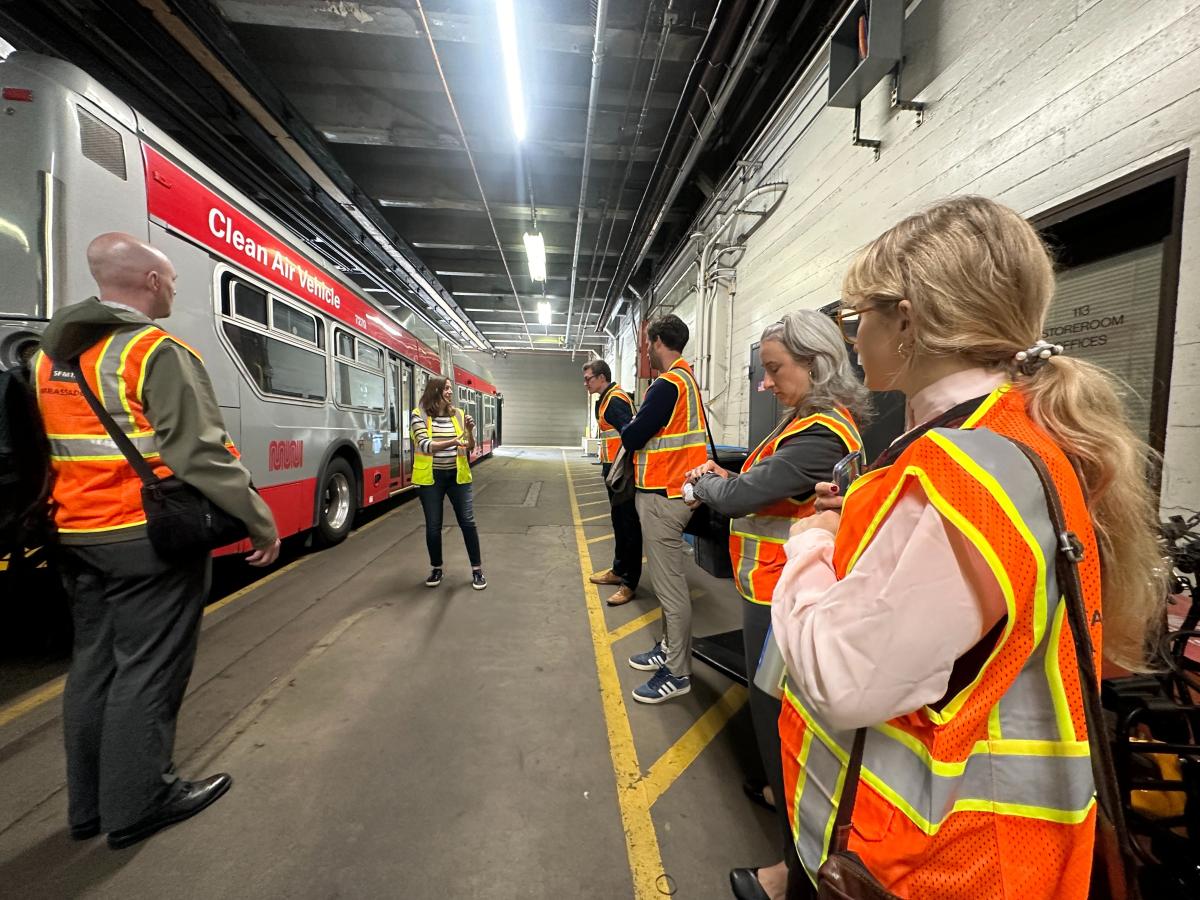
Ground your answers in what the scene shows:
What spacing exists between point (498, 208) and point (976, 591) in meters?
10.1

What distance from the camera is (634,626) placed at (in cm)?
348

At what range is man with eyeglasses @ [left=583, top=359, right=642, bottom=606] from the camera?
12.3ft

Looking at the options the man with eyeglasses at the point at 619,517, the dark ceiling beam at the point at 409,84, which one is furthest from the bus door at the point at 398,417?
the man with eyeglasses at the point at 619,517

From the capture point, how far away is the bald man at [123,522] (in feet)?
4.93

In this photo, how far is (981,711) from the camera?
60 cm

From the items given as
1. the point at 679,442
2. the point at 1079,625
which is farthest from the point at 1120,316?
the point at 1079,625

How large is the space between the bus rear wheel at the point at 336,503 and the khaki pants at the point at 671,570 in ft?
13.2

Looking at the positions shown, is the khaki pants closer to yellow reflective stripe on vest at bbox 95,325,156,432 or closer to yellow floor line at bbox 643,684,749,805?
yellow floor line at bbox 643,684,749,805

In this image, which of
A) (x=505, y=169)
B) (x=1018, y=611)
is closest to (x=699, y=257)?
(x=505, y=169)

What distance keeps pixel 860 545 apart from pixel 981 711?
0.24m

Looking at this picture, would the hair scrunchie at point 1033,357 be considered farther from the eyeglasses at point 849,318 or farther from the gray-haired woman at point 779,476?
the gray-haired woman at point 779,476

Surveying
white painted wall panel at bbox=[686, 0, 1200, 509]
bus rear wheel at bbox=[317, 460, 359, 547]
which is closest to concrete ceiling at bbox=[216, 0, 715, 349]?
white painted wall panel at bbox=[686, 0, 1200, 509]

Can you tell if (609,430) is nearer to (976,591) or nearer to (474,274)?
(976,591)

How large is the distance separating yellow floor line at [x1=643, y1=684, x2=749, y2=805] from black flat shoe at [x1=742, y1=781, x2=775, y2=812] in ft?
0.91
